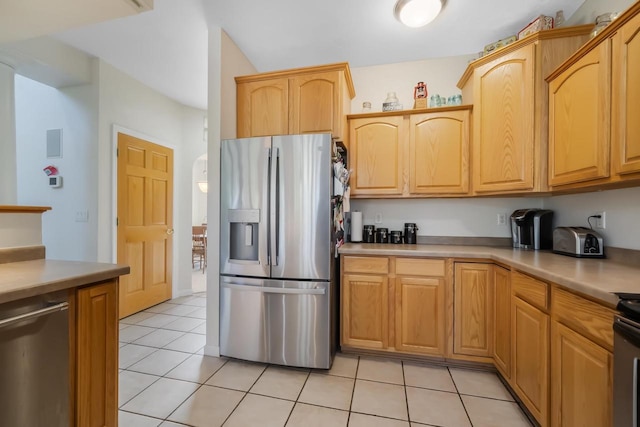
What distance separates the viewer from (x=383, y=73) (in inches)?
114

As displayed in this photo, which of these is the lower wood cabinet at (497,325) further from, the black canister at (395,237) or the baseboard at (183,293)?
the baseboard at (183,293)

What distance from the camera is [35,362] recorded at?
1.00 metres

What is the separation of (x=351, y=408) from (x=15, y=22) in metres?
2.98

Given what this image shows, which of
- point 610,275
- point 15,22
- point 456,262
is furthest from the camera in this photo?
point 456,262

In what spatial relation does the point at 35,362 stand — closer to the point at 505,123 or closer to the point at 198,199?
the point at 505,123

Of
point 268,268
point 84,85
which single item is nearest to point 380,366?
point 268,268

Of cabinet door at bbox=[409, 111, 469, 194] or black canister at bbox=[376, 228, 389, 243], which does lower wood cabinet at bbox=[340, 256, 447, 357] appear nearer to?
black canister at bbox=[376, 228, 389, 243]

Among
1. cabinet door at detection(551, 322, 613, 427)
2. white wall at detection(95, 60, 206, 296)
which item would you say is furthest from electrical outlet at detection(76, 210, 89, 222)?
cabinet door at detection(551, 322, 613, 427)

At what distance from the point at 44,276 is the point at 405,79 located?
10.1ft

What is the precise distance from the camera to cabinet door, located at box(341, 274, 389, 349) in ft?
7.29

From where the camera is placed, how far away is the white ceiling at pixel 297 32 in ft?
6.81

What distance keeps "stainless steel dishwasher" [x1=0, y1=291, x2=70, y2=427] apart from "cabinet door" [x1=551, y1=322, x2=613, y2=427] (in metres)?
2.04

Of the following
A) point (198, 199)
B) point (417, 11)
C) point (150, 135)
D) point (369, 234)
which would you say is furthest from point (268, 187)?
point (198, 199)

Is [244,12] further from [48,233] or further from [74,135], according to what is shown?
[48,233]
